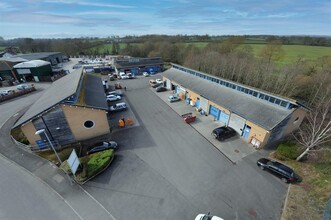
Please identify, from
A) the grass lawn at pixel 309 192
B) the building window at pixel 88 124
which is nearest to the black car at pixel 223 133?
the grass lawn at pixel 309 192

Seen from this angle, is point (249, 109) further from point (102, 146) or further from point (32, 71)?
point (32, 71)

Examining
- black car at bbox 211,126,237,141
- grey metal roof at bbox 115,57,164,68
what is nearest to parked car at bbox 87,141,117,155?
black car at bbox 211,126,237,141

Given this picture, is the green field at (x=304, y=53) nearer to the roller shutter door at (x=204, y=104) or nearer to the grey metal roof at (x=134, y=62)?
the grey metal roof at (x=134, y=62)

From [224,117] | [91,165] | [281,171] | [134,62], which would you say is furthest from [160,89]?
[281,171]

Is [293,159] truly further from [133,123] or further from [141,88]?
[141,88]

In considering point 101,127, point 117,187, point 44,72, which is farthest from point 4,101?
point 117,187
